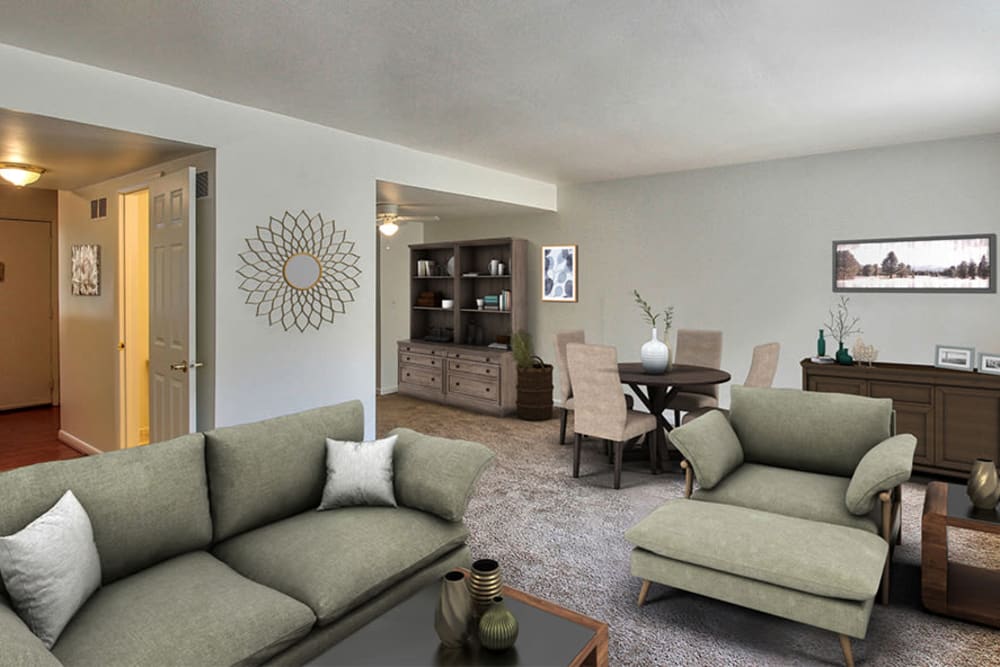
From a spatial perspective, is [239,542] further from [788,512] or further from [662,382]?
[662,382]

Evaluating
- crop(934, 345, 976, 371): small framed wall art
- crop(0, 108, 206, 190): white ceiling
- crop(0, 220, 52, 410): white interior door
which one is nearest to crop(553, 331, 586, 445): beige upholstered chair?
crop(934, 345, 976, 371): small framed wall art

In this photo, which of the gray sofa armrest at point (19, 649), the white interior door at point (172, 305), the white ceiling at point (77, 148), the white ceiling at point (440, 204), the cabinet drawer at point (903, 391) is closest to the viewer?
the gray sofa armrest at point (19, 649)

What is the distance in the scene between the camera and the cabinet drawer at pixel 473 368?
7.01 meters

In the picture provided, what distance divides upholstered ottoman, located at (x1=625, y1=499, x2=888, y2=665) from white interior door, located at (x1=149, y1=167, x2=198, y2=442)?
299 centimetres

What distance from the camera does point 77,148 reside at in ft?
13.0

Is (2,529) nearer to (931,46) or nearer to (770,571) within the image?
(770,571)

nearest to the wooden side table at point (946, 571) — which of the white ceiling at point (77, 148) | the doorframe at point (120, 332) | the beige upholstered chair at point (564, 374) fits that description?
A: the beige upholstered chair at point (564, 374)

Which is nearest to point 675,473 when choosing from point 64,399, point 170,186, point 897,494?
point 897,494

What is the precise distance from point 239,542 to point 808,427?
285 cm

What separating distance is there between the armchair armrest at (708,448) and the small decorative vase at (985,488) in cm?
103

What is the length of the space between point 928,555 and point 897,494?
0.30 meters

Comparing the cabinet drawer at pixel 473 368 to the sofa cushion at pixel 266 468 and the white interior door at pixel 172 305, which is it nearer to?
the white interior door at pixel 172 305

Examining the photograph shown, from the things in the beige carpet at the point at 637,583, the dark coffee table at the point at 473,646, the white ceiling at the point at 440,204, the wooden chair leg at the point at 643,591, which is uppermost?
the white ceiling at the point at 440,204

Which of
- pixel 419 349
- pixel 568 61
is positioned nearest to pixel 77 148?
pixel 568 61
